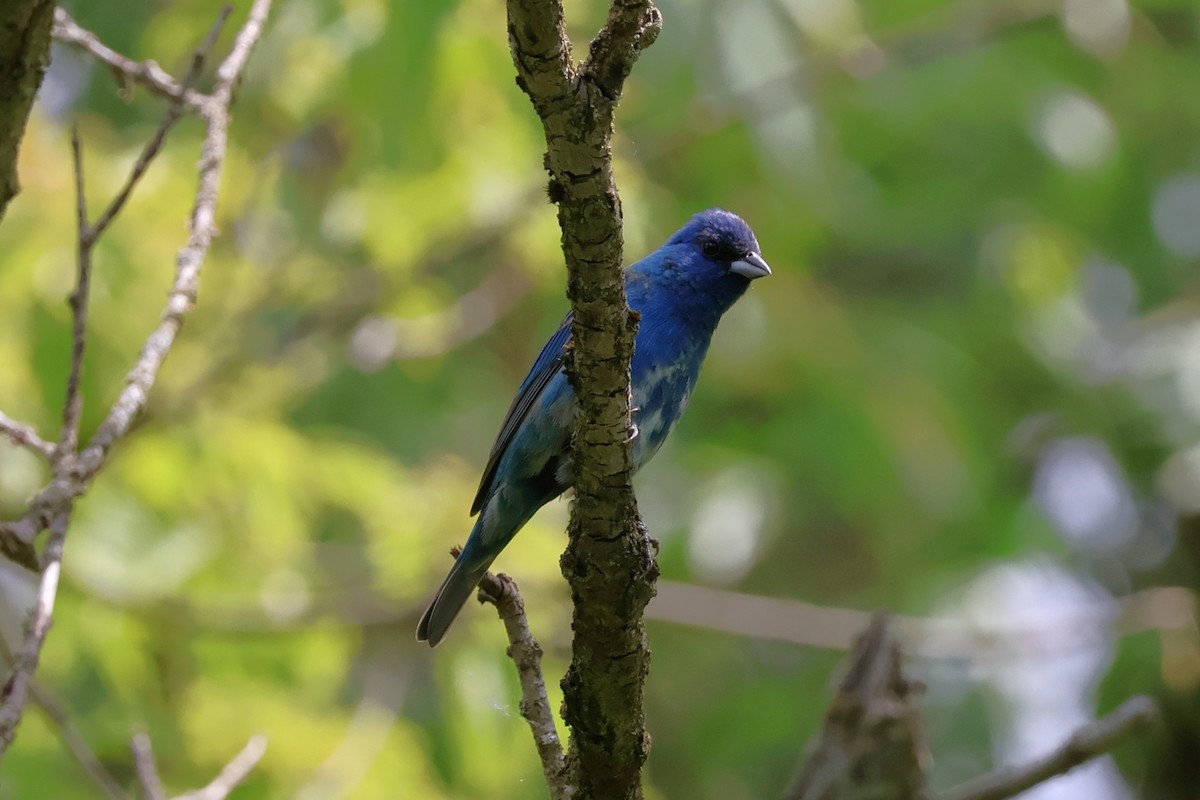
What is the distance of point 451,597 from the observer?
4621 mm

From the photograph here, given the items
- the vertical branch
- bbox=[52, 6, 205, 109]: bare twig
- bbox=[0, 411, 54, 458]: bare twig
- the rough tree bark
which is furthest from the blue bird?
the rough tree bark

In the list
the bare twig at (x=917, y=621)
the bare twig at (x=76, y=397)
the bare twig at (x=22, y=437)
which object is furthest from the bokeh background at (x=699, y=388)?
the bare twig at (x=22, y=437)

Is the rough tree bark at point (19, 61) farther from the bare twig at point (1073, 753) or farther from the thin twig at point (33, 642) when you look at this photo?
the bare twig at point (1073, 753)

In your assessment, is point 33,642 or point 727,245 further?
point 727,245

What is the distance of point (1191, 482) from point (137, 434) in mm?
5956

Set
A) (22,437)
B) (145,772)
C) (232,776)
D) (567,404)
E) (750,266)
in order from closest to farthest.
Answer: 1. (22,437)
2. (145,772)
3. (232,776)
4. (567,404)
5. (750,266)

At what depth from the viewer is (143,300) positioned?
5.32 metres

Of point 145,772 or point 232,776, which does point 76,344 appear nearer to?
point 145,772

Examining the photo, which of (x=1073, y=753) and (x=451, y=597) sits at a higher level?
(x=451, y=597)

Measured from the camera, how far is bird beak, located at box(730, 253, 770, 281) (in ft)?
16.5

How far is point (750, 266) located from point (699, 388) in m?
3.27

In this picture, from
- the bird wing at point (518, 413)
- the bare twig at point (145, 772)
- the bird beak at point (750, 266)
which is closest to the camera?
the bare twig at point (145, 772)

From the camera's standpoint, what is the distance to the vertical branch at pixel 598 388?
2328 mm

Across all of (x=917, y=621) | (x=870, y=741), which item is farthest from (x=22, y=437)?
(x=917, y=621)
